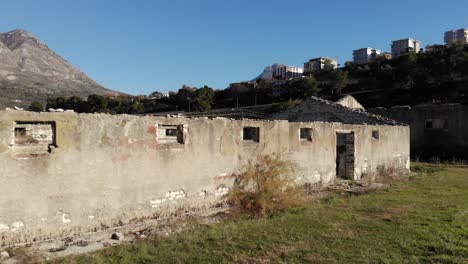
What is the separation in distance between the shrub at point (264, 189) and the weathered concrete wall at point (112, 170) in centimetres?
31

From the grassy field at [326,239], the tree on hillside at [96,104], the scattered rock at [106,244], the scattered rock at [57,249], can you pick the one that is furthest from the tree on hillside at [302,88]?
the scattered rock at [57,249]

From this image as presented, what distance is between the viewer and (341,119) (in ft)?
64.3

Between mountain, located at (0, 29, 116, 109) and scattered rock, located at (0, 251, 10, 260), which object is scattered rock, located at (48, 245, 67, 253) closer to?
scattered rock, located at (0, 251, 10, 260)

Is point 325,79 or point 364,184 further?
point 325,79

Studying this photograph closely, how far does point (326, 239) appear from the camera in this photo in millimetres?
6434

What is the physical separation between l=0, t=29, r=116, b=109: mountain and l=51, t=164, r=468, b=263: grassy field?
3883 cm

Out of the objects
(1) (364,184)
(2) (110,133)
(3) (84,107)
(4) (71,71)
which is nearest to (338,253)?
(2) (110,133)

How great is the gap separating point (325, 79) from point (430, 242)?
177ft

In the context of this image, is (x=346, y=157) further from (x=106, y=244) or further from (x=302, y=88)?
(x=302, y=88)

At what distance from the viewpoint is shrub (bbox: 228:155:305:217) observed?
856 cm

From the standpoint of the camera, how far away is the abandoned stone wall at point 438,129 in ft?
79.3

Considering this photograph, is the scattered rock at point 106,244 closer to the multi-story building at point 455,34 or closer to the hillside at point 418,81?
the hillside at point 418,81

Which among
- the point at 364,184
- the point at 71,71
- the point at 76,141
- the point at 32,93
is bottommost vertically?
the point at 364,184

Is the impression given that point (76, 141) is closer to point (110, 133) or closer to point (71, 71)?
point (110, 133)
